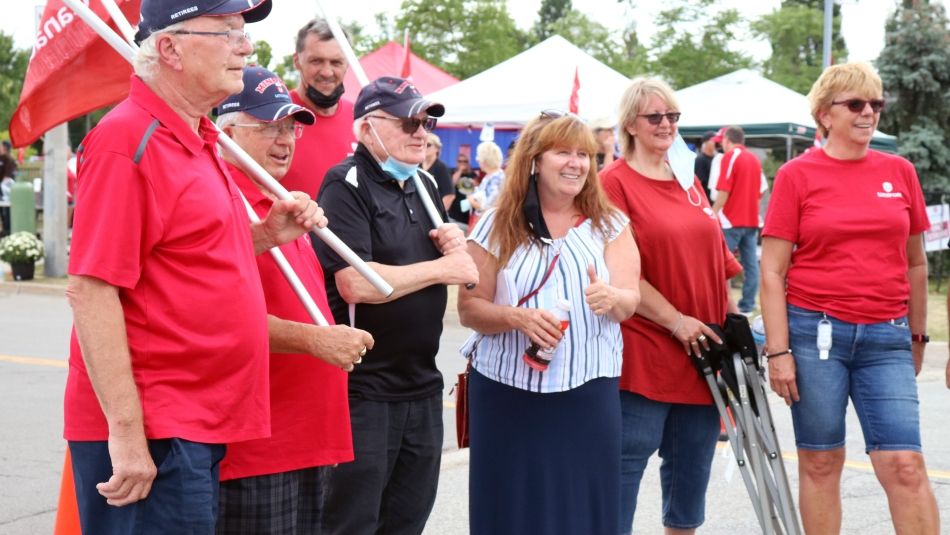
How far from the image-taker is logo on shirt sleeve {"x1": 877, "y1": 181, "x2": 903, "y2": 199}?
4.57 meters

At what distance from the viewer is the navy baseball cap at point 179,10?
2.74 meters

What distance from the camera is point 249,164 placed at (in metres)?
3.18

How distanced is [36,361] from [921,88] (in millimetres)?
16261

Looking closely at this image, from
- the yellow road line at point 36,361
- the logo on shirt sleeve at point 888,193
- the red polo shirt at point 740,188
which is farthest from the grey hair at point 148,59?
the red polo shirt at point 740,188

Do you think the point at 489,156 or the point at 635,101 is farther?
the point at 489,156

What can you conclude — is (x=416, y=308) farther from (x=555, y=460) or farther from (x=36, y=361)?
(x=36, y=361)

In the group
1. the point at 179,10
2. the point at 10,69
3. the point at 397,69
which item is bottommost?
the point at 179,10

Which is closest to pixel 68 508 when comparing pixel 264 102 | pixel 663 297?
pixel 264 102

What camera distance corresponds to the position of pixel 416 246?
3980 mm

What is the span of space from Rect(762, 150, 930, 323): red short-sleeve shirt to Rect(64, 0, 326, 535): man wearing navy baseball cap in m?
2.54

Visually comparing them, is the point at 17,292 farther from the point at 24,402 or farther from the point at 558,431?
the point at 558,431

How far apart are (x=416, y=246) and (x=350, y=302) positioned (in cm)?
33

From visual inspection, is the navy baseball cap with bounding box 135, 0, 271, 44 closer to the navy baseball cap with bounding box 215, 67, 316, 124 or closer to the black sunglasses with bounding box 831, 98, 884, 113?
the navy baseball cap with bounding box 215, 67, 316, 124

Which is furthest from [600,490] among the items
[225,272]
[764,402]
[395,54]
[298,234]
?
[395,54]
